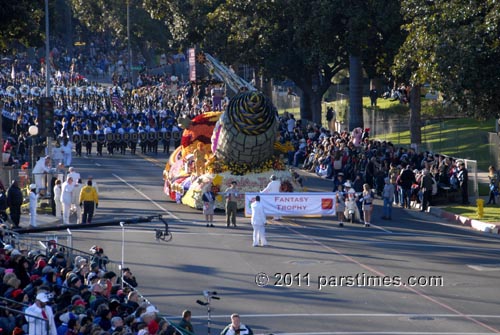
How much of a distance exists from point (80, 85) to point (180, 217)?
118 ft

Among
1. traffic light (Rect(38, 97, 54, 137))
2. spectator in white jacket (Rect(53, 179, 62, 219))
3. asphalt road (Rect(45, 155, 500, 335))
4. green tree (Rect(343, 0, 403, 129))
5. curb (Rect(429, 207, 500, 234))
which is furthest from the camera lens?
green tree (Rect(343, 0, 403, 129))

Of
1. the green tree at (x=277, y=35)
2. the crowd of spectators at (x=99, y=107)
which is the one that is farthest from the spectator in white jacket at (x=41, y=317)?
the green tree at (x=277, y=35)

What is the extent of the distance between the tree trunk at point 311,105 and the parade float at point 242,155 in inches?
839

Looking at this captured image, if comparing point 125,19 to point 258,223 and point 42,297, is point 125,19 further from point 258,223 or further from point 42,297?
point 42,297

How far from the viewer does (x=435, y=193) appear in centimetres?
3725

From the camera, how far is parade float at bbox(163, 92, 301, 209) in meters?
35.9

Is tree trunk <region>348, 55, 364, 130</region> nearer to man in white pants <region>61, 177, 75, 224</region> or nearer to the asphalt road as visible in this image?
the asphalt road

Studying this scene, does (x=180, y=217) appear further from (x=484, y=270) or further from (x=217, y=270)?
(x=484, y=270)

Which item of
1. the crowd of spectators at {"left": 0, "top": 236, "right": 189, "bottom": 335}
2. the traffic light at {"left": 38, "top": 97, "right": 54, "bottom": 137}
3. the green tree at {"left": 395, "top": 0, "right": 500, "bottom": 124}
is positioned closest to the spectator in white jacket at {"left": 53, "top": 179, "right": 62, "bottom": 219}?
the traffic light at {"left": 38, "top": 97, "right": 54, "bottom": 137}

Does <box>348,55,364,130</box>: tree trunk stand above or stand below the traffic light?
above

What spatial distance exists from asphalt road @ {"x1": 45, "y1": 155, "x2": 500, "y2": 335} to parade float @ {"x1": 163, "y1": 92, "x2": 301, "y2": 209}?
1.01 m

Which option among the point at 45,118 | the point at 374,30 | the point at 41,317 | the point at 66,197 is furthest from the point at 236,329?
the point at 374,30

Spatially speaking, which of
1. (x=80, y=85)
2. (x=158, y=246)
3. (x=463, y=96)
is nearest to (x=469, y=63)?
(x=463, y=96)

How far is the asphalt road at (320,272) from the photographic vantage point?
21969mm
